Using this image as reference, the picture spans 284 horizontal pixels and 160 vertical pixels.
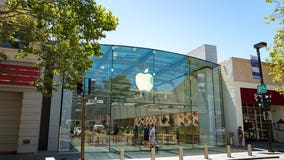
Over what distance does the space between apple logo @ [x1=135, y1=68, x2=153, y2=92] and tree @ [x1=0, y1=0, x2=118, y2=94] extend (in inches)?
353

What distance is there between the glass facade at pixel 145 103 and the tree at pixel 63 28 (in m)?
6.93

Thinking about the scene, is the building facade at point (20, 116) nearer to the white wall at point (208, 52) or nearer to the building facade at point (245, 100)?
the building facade at point (245, 100)

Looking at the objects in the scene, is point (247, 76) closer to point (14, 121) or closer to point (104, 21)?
point (104, 21)

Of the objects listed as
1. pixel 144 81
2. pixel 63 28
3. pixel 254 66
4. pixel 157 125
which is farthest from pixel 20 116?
pixel 254 66

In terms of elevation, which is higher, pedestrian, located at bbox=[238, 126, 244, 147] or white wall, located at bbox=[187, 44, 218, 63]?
white wall, located at bbox=[187, 44, 218, 63]

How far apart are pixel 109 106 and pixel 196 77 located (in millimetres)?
8791

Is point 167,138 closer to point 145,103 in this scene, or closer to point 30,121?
point 145,103

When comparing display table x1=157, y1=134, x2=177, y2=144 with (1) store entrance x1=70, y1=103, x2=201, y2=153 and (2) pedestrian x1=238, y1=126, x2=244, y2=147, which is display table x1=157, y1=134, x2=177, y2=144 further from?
(2) pedestrian x1=238, y1=126, x2=244, y2=147

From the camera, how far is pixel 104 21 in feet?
28.5

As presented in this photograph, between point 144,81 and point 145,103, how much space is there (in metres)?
1.82

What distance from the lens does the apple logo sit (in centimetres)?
1872

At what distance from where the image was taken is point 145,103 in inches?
739

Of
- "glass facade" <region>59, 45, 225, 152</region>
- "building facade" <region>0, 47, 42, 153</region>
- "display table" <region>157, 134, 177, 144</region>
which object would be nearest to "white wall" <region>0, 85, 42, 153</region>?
"building facade" <region>0, 47, 42, 153</region>

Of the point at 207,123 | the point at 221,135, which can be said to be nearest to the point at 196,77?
the point at 207,123
